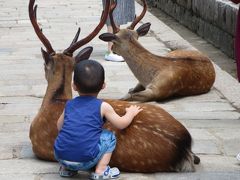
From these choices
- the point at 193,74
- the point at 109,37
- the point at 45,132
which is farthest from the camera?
the point at 109,37

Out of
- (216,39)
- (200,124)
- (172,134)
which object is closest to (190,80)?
(200,124)

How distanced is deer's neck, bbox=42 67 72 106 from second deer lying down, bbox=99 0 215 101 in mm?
1882

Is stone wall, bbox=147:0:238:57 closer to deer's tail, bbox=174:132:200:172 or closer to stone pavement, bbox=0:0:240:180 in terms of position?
stone pavement, bbox=0:0:240:180

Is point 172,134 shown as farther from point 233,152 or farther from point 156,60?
point 156,60

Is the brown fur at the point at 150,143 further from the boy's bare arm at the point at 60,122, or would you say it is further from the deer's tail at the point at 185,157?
the boy's bare arm at the point at 60,122

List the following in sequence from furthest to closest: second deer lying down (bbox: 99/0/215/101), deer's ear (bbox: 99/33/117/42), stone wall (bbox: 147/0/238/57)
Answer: stone wall (bbox: 147/0/238/57)
deer's ear (bbox: 99/33/117/42)
second deer lying down (bbox: 99/0/215/101)

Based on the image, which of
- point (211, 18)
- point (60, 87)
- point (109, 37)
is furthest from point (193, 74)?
point (211, 18)

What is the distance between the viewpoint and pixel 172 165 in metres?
4.62

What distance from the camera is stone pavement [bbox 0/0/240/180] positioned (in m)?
4.84

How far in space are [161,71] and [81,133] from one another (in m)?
2.79

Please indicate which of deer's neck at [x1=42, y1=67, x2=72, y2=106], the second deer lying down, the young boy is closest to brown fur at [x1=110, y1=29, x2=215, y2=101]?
the second deer lying down

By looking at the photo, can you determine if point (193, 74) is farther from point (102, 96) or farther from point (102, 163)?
point (102, 163)

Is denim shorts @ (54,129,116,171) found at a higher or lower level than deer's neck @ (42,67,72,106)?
lower

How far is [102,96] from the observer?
7121mm
